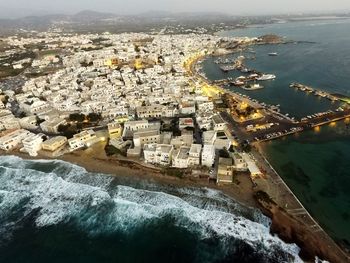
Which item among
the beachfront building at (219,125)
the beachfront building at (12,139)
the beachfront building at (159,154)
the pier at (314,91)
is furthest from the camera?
the pier at (314,91)

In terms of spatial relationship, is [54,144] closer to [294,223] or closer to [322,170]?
[294,223]

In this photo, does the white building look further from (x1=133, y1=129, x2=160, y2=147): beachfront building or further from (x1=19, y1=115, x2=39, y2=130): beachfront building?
(x1=19, y1=115, x2=39, y2=130): beachfront building

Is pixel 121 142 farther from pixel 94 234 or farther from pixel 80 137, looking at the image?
pixel 94 234

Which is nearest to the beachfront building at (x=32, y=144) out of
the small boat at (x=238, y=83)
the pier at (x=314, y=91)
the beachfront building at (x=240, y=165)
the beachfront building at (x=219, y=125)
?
the beachfront building at (x=219, y=125)

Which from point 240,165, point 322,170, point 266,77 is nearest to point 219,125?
point 240,165

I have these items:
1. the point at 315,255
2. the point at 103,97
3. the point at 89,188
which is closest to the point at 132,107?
the point at 103,97

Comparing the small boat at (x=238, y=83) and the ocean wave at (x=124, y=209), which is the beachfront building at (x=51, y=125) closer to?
the ocean wave at (x=124, y=209)

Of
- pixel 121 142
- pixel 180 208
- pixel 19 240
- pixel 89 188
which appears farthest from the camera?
pixel 121 142

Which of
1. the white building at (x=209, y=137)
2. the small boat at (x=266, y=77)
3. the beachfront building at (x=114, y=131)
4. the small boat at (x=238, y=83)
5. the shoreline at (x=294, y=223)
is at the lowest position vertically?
the small boat at (x=238, y=83)

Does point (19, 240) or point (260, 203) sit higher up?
point (260, 203)
